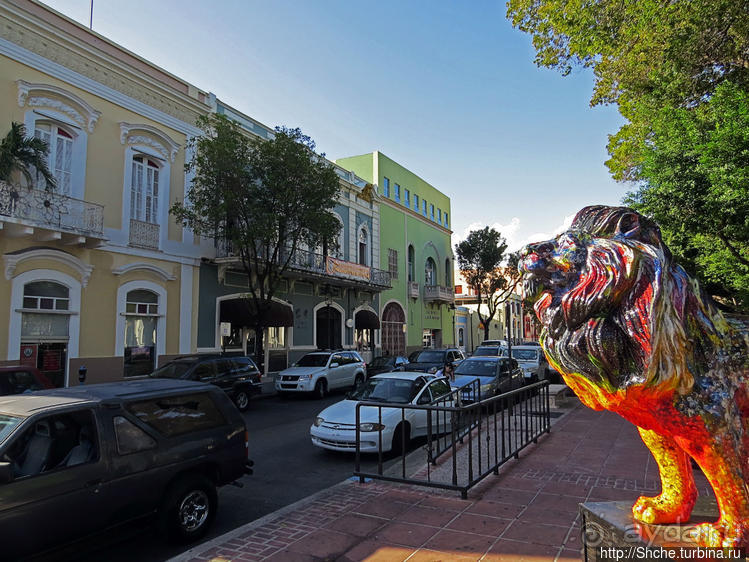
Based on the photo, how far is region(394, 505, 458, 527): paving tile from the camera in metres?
5.07

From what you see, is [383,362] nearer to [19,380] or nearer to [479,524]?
[19,380]

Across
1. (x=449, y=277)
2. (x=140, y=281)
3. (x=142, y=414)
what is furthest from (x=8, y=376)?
(x=449, y=277)

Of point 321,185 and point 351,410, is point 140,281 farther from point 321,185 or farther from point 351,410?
point 351,410

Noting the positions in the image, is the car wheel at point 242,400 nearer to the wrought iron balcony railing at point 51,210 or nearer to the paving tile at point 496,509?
the wrought iron balcony railing at point 51,210

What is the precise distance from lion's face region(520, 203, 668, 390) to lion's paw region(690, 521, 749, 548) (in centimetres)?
92

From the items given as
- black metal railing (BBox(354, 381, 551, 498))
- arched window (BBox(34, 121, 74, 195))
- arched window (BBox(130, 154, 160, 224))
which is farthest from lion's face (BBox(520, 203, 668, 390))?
arched window (BBox(130, 154, 160, 224))

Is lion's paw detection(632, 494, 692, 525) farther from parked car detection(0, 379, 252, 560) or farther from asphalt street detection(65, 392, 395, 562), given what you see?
asphalt street detection(65, 392, 395, 562)

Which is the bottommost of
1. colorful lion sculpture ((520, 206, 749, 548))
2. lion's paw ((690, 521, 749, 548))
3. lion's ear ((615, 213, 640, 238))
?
lion's paw ((690, 521, 749, 548))

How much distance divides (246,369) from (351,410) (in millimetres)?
7215

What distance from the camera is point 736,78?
36.8 feet

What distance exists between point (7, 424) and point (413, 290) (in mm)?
32649

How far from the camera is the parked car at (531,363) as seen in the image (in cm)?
1925

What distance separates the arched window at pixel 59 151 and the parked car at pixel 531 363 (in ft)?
54.6

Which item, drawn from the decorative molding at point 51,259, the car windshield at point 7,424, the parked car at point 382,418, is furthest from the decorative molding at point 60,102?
the car windshield at point 7,424
